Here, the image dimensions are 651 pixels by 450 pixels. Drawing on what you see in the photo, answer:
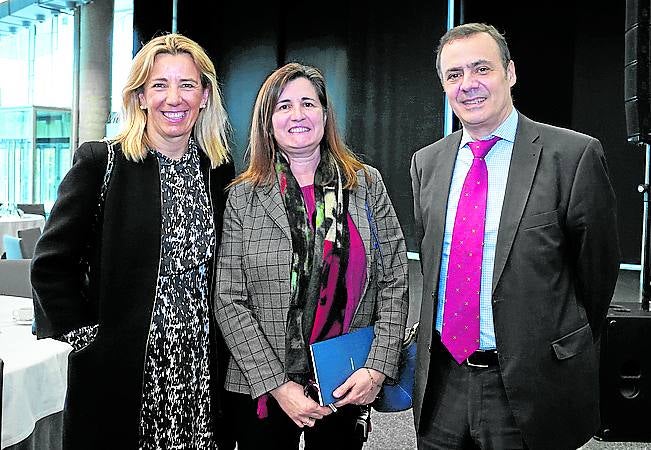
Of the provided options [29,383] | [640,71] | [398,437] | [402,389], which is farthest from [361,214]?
[398,437]

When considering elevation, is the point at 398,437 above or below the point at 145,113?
below

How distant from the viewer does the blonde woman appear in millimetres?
1980

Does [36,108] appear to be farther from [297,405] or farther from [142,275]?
[297,405]

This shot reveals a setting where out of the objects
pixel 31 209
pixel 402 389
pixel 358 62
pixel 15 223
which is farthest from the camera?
pixel 31 209

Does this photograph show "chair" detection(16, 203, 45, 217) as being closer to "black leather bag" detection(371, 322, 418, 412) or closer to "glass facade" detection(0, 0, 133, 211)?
"glass facade" detection(0, 0, 133, 211)

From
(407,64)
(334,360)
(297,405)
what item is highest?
(407,64)

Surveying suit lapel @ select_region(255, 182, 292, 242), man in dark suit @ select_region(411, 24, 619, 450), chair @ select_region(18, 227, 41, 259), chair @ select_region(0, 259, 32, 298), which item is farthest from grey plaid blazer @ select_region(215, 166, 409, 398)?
chair @ select_region(18, 227, 41, 259)

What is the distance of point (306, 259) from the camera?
6.73 feet

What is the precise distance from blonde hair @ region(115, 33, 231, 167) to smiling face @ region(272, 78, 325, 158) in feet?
0.72

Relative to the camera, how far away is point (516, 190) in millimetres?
1893

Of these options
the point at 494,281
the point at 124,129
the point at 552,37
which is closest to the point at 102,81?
the point at 552,37

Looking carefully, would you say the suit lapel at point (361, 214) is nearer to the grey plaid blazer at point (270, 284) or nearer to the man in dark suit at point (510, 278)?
the grey plaid blazer at point (270, 284)

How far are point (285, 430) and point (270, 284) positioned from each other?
17.0 inches

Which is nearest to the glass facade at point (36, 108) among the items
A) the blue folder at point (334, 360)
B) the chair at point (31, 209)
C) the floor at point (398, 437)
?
A: the chair at point (31, 209)
